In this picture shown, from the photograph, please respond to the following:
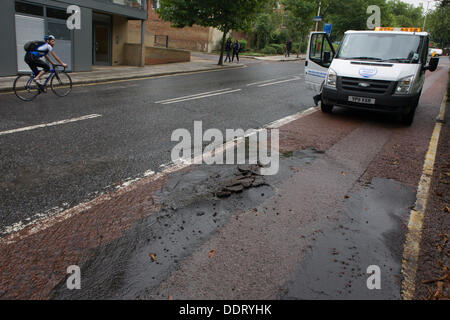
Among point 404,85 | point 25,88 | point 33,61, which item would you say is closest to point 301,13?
point 404,85

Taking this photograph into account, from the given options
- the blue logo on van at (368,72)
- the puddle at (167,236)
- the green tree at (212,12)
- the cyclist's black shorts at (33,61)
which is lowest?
the puddle at (167,236)

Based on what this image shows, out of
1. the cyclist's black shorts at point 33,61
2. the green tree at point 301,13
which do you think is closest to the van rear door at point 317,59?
the cyclist's black shorts at point 33,61

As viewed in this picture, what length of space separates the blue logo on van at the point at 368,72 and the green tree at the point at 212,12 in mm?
17041

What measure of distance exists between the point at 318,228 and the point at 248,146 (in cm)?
312

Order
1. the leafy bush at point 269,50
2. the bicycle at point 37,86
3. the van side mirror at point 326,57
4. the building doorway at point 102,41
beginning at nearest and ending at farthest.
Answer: the van side mirror at point 326,57
the bicycle at point 37,86
the building doorway at point 102,41
the leafy bush at point 269,50

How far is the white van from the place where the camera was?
8945 mm

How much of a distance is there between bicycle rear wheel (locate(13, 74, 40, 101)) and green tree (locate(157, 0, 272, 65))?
53.2ft

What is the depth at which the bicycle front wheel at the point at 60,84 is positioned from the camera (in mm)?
11530

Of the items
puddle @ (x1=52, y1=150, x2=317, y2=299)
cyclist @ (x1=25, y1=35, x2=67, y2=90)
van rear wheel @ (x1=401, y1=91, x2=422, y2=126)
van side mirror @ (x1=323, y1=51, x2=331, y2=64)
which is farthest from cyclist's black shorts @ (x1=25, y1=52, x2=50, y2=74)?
van rear wheel @ (x1=401, y1=91, x2=422, y2=126)

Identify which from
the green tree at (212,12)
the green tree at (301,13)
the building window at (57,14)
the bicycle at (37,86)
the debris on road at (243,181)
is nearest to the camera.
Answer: the debris on road at (243,181)

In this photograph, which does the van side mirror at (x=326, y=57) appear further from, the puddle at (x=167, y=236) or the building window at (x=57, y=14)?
the building window at (x=57, y=14)

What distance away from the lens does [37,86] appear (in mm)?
11039

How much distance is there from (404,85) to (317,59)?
10.7 ft
